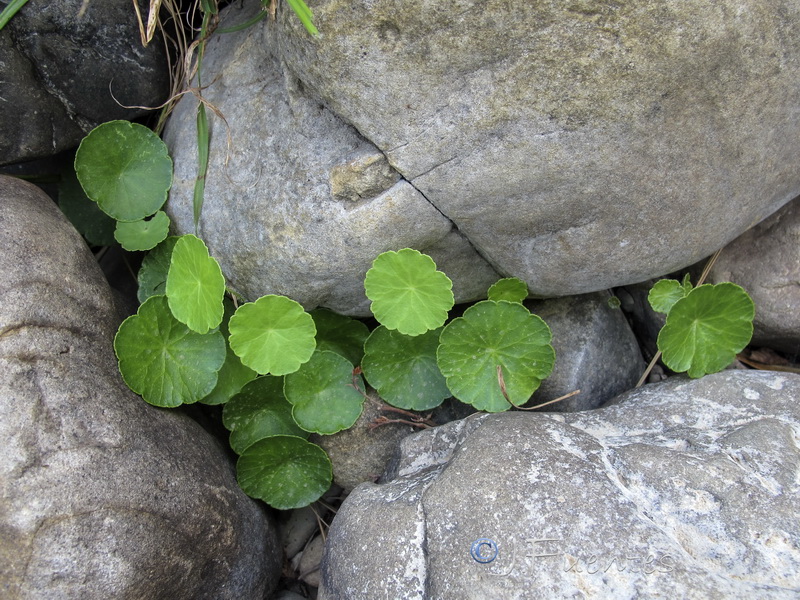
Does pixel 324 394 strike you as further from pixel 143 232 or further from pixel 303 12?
pixel 303 12

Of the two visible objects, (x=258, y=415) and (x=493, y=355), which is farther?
(x=258, y=415)

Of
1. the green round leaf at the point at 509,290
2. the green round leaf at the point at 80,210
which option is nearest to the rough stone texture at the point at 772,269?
the green round leaf at the point at 509,290

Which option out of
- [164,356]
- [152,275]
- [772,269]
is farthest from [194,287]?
[772,269]

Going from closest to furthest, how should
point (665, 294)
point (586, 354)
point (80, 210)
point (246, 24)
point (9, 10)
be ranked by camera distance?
point (9, 10) < point (246, 24) < point (665, 294) < point (586, 354) < point (80, 210)

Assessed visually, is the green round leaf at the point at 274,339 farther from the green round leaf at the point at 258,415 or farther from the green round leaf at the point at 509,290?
the green round leaf at the point at 509,290

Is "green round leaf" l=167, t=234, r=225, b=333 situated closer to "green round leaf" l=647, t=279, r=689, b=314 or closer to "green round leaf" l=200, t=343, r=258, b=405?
"green round leaf" l=200, t=343, r=258, b=405

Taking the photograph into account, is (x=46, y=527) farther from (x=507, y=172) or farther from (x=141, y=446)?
(x=507, y=172)
